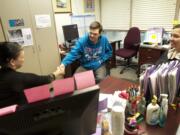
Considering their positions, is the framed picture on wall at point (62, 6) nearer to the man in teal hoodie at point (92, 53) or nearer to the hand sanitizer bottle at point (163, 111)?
the man in teal hoodie at point (92, 53)

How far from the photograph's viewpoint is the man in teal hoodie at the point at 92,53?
229 cm

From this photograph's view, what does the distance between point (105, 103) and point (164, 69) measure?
1.63 feet

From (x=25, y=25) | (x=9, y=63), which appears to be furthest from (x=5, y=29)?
(x=9, y=63)

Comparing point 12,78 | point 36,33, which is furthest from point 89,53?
point 12,78

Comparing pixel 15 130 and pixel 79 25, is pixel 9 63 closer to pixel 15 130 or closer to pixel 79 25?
pixel 15 130

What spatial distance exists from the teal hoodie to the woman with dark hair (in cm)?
84

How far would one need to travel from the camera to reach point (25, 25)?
269 centimetres

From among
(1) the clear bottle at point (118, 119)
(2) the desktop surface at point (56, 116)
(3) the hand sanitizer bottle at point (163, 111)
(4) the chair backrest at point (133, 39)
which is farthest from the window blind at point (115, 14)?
(2) the desktop surface at point (56, 116)

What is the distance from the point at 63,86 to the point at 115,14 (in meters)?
4.20

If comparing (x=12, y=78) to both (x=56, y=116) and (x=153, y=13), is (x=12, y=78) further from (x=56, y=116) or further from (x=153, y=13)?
(x=153, y=13)

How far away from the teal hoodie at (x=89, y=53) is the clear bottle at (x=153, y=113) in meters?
1.48

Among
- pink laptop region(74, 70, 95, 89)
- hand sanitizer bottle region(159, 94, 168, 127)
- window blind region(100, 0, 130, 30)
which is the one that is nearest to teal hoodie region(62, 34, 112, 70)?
hand sanitizer bottle region(159, 94, 168, 127)

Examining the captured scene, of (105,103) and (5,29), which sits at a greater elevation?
(5,29)

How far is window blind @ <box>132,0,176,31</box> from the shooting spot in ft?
11.8
